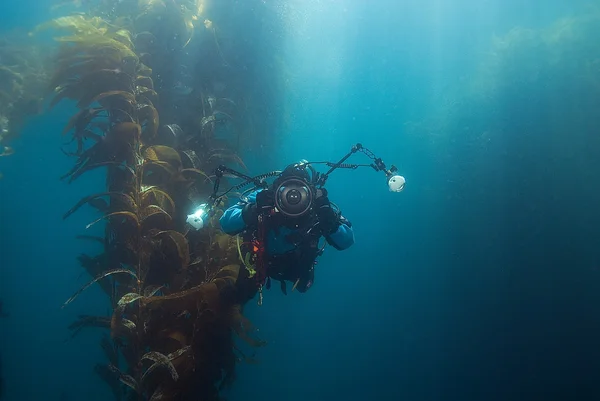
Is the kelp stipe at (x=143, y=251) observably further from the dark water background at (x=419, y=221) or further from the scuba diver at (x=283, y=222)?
the dark water background at (x=419, y=221)

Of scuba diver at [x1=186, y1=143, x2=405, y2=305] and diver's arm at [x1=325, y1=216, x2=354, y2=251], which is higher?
diver's arm at [x1=325, y1=216, x2=354, y2=251]

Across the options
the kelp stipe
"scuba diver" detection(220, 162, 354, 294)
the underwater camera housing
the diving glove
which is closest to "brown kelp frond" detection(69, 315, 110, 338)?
the kelp stipe

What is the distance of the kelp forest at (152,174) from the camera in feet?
12.8

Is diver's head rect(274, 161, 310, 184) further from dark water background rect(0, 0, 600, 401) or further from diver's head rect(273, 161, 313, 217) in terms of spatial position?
dark water background rect(0, 0, 600, 401)

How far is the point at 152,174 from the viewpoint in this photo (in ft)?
16.3

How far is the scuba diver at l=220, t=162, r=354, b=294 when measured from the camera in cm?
365

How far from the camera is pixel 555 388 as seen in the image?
1759 centimetres

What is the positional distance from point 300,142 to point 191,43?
16.1 meters

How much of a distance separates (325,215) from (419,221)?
21648mm

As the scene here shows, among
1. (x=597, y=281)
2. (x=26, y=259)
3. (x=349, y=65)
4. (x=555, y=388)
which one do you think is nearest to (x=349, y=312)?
(x=555, y=388)

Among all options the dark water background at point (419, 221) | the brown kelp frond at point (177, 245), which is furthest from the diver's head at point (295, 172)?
the dark water background at point (419, 221)

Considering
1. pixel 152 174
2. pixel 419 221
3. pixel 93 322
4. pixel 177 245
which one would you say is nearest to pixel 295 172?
pixel 177 245

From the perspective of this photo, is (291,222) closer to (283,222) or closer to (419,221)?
(283,222)

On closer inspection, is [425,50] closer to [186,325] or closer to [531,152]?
[531,152]
